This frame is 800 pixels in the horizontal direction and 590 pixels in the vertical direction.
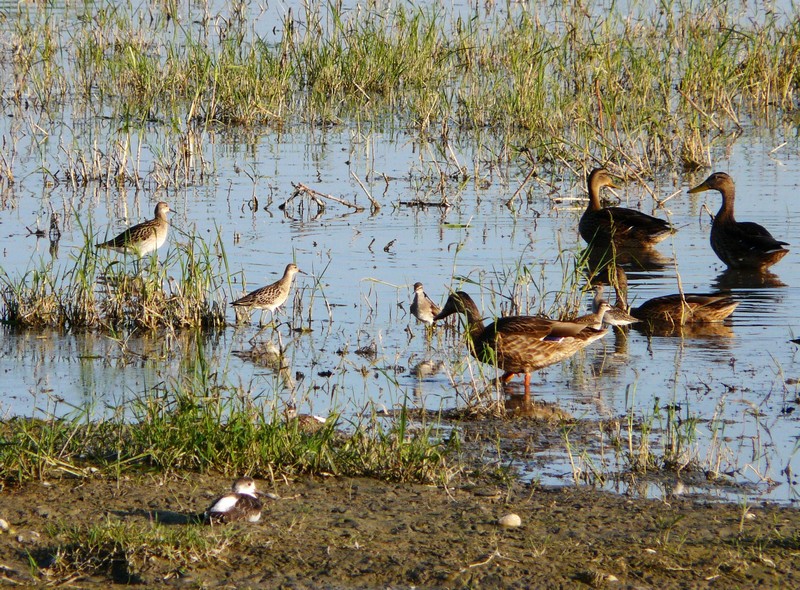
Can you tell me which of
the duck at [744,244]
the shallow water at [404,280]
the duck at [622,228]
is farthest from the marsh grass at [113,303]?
the duck at [744,244]

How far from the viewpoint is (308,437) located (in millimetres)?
6633

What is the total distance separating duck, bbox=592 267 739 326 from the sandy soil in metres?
4.59

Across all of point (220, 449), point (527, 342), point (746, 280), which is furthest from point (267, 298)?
point (746, 280)

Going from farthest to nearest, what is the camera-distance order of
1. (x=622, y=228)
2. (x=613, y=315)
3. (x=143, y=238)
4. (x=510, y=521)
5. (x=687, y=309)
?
(x=622, y=228), (x=143, y=238), (x=687, y=309), (x=613, y=315), (x=510, y=521)

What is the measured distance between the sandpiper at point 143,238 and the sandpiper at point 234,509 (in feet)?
20.7

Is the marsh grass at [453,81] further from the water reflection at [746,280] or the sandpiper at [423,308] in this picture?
the sandpiper at [423,308]

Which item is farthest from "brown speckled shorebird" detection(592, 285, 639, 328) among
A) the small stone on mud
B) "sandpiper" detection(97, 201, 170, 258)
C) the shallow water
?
the small stone on mud

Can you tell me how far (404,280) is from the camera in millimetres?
11883

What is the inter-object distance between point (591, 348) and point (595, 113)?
27.6ft

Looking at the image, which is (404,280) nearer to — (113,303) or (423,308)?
(423,308)

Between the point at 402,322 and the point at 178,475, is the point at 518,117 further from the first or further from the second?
the point at 178,475

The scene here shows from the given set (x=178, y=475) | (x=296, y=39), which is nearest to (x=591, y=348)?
(x=178, y=475)

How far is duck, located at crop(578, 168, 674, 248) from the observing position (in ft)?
45.8

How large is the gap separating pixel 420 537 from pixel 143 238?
6956 millimetres
